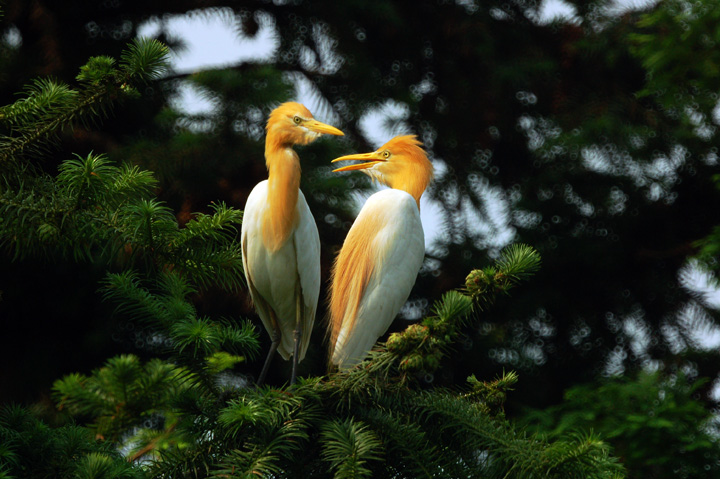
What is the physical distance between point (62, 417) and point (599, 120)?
11.1 feet

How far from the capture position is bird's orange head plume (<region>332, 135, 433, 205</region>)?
283 centimetres

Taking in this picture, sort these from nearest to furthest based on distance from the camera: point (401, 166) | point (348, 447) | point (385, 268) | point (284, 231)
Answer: point (348, 447) < point (284, 231) < point (385, 268) < point (401, 166)

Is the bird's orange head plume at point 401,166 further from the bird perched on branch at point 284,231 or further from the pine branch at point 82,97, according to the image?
the pine branch at point 82,97

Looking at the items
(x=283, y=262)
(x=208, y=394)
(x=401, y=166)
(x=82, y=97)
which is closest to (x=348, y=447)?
(x=208, y=394)

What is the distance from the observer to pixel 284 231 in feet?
7.84

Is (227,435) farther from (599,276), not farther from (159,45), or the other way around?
(599,276)

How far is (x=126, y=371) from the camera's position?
5.91 feet

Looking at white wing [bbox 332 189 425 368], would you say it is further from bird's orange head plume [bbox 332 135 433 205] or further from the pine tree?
the pine tree

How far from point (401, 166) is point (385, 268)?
1.62 ft

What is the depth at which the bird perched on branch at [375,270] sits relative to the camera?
8.28ft

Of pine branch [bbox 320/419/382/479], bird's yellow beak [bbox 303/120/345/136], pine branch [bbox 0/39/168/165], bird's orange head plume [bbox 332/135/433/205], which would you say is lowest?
pine branch [bbox 320/419/382/479]

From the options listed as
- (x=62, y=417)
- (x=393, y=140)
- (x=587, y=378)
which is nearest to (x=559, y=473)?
(x=393, y=140)

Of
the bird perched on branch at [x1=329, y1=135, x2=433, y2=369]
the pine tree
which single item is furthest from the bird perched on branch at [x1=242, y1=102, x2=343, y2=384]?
the pine tree

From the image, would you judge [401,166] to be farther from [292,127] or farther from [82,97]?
[82,97]
